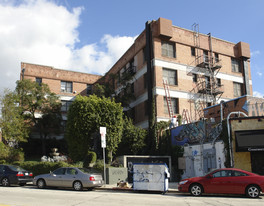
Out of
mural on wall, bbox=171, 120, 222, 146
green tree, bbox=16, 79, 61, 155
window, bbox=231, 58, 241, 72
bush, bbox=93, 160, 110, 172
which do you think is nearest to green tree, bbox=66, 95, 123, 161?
bush, bbox=93, 160, 110, 172

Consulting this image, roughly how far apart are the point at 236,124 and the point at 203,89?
1292cm

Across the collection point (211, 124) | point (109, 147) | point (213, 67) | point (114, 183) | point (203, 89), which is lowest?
point (114, 183)

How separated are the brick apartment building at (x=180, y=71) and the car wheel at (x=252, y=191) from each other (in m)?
15.4

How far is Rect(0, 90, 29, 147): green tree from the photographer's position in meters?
25.3

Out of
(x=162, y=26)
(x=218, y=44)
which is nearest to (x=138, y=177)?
(x=162, y=26)

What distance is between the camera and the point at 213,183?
1310 centimetres

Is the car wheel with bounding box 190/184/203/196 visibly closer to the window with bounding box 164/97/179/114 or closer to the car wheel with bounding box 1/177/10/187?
the car wheel with bounding box 1/177/10/187

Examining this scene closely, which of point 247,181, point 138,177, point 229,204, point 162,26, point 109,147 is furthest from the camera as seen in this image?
point 162,26

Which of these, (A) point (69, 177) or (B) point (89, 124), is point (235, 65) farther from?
(A) point (69, 177)

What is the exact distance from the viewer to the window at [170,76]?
2948cm

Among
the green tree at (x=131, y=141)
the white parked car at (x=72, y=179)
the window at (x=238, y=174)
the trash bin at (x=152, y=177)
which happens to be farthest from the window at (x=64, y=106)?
the window at (x=238, y=174)

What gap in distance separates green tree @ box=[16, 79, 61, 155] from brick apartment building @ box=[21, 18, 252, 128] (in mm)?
9723

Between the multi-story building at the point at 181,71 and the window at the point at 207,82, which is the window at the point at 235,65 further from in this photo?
the window at the point at 207,82

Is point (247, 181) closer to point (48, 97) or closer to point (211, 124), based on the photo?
point (211, 124)
